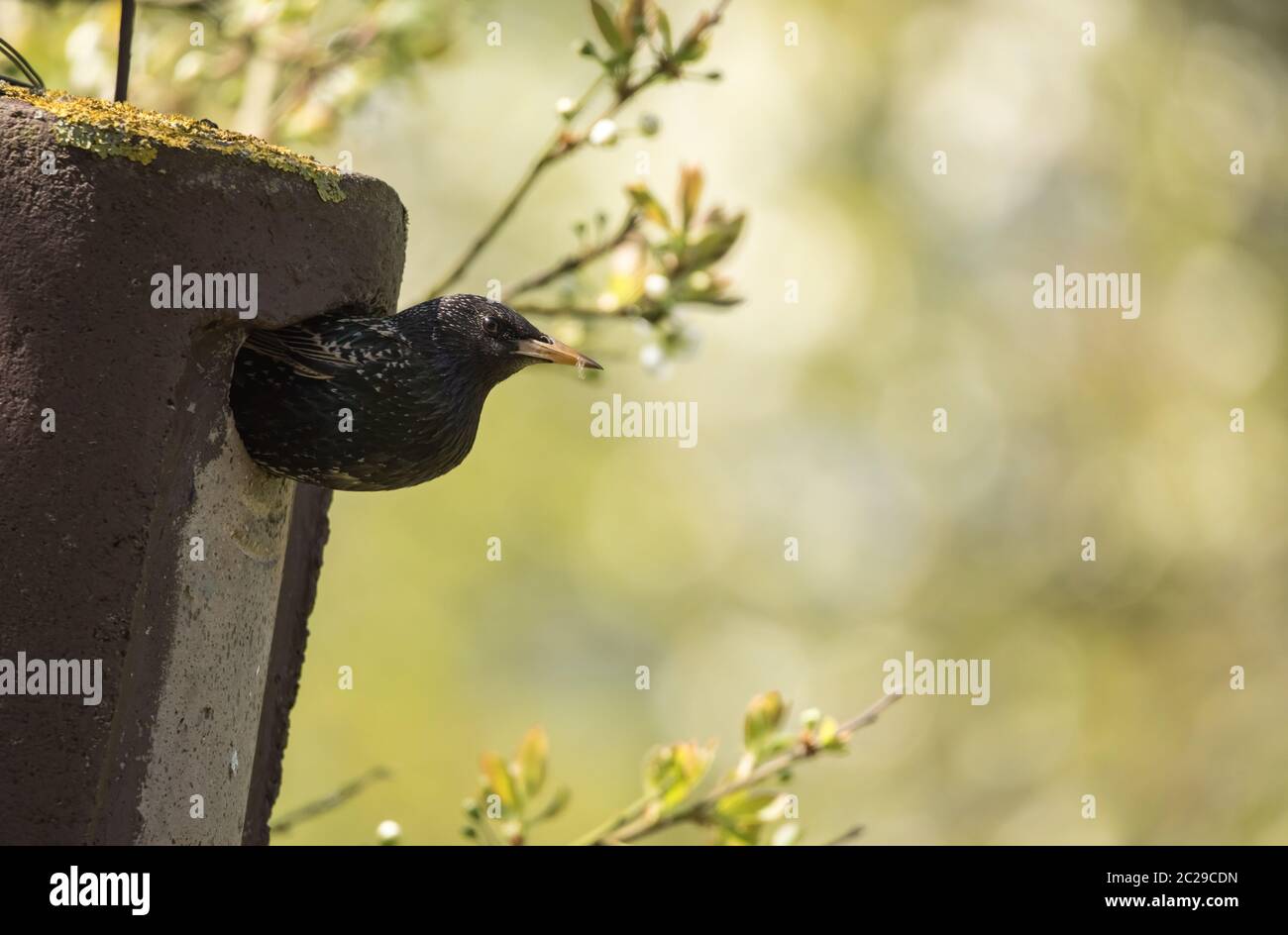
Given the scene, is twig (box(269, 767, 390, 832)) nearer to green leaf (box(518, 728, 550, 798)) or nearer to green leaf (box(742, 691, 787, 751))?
green leaf (box(518, 728, 550, 798))

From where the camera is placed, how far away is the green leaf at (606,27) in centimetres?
320

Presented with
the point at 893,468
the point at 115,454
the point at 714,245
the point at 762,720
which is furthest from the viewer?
the point at 893,468

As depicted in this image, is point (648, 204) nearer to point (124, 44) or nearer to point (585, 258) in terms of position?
point (585, 258)

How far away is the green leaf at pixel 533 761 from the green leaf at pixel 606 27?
152cm

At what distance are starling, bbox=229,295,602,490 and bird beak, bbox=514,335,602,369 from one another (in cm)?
13

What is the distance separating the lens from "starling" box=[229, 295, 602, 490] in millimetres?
2336

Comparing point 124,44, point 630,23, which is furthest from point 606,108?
point 124,44


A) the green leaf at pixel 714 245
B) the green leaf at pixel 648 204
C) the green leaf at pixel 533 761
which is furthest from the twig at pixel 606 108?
the green leaf at pixel 533 761

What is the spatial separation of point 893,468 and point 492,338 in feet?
41.0

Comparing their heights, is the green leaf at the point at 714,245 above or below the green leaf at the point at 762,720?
above

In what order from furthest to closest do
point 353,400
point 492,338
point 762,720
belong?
1. point 762,720
2. point 492,338
3. point 353,400

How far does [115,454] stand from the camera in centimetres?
211

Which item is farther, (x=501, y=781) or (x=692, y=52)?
(x=501, y=781)

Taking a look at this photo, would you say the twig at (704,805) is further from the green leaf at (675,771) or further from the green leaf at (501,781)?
the green leaf at (501,781)
